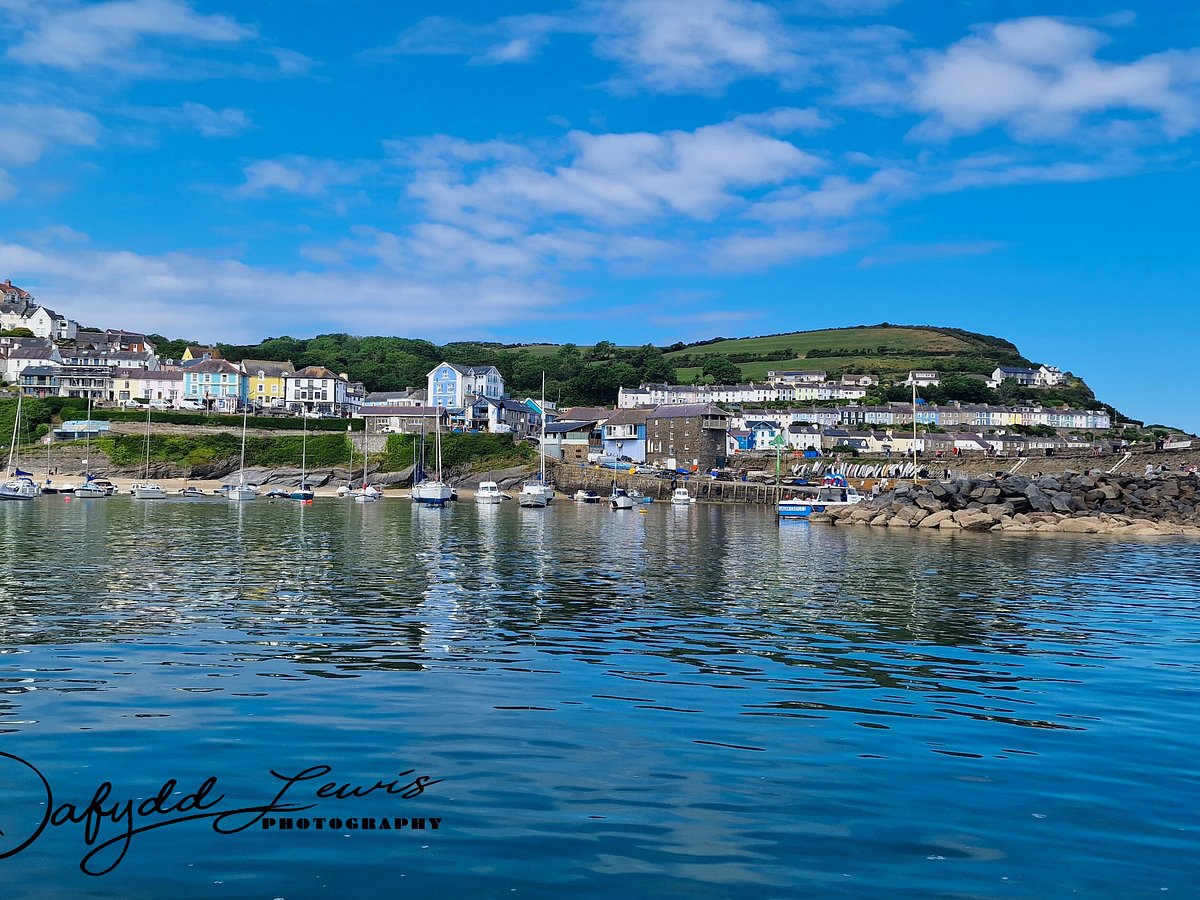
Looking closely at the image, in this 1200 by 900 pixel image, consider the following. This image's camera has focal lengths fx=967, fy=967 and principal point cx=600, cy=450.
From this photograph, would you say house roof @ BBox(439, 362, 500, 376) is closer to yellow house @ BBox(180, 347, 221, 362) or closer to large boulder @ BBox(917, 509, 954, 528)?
yellow house @ BBox(180, 347, 221, 362)

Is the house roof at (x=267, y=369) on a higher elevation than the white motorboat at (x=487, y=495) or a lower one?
higher

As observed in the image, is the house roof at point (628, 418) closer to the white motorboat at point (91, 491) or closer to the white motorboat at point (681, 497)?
the white motorboat at point (681, 497)

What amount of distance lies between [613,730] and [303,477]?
99.6m

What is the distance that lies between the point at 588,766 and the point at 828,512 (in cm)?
6542

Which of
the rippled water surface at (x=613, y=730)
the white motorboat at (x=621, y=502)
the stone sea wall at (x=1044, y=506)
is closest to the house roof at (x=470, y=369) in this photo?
the white motorboat at (x=621, y=502)

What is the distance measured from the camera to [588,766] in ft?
35.9

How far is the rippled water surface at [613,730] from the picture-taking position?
824 cm

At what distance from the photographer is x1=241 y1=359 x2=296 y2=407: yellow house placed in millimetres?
143500

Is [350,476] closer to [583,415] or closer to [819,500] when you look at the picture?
[583,415]

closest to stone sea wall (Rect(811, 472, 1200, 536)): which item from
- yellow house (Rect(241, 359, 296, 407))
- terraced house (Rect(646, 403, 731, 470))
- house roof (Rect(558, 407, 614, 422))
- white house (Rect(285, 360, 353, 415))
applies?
terraced house (Rect(646, 403, 731, 470))

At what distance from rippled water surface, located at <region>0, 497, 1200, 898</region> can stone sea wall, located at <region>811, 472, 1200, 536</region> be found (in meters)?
35.1

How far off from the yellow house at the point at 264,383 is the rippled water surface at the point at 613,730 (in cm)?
11889

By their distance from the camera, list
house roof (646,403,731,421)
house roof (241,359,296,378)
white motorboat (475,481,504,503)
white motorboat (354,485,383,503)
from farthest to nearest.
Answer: house roof (241,359,296,378)
house roof (646,403,731,421)
white motorboat (354,485,383,503)
white motorboat (475,481,504,503)

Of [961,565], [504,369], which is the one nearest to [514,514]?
[961,565]
